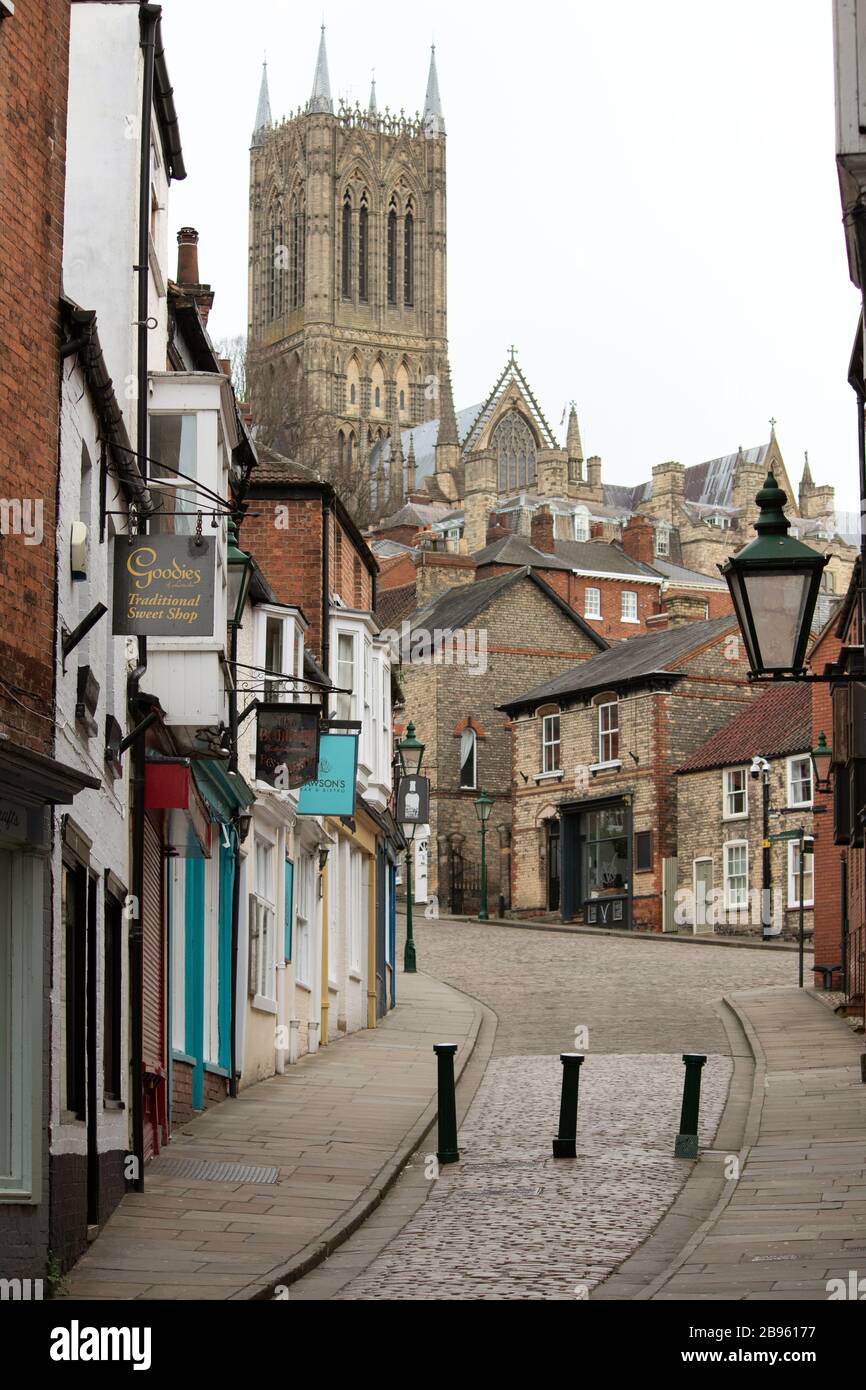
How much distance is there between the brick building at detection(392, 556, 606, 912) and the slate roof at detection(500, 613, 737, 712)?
2374mm

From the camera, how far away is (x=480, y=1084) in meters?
22.7

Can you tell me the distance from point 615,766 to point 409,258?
359ft

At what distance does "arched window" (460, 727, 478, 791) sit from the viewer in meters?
64.3

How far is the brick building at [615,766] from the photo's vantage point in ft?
183

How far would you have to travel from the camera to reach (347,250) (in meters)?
158

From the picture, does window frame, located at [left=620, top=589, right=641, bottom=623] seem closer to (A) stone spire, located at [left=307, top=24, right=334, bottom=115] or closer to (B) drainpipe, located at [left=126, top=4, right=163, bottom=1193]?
(B) drainpipe, located at [left=126, top=4, right=163, bottom=1193]

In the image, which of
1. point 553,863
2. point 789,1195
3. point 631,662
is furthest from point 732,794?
point 789,1195

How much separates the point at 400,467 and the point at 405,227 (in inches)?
989

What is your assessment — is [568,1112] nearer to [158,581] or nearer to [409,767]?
[158,581]

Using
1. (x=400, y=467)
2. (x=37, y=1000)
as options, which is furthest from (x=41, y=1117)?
(x=400, y=467)

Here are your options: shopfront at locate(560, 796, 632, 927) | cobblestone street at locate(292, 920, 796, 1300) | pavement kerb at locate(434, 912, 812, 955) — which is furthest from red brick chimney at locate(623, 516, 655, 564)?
cobblestone street at locate(292, 920, 796, 1300)

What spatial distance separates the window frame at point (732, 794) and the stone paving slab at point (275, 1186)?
27.1 metres

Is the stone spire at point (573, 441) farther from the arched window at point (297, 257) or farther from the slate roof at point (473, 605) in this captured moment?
the slate roof at point (473, 605)

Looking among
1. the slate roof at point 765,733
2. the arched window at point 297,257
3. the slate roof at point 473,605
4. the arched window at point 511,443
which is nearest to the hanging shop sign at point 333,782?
the slate roof at point 765,733
